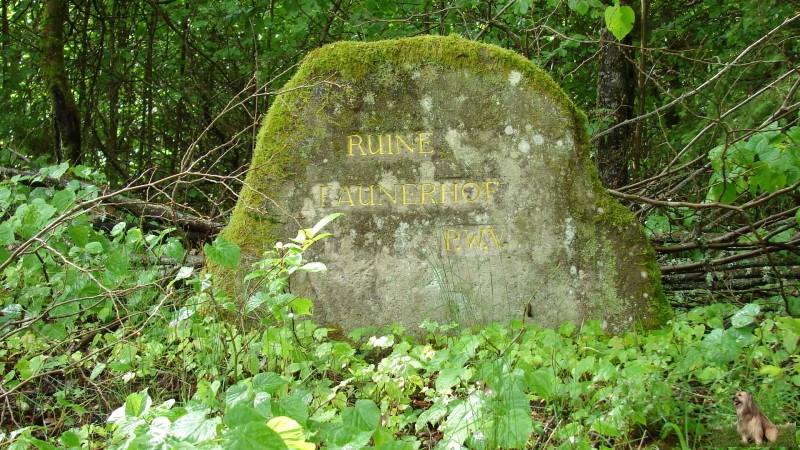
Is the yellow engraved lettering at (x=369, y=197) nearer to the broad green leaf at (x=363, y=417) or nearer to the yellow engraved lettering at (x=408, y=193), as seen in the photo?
the yellow engraved lettering at (x=408, y=193)

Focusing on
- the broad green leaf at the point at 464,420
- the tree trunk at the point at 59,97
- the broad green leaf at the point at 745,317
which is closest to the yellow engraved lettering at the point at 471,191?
the broad green leaf at the point at 745,317

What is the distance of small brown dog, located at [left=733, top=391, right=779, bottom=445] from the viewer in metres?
2.36

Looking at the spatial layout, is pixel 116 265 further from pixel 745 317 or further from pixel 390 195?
pixel 745 317

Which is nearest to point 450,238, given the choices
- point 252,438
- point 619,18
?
point 619,18

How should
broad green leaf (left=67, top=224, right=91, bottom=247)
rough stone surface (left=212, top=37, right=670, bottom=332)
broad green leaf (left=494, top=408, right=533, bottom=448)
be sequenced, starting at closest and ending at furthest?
1. broad green leaf (left=494, top=408, right=533, bottom=448)
2. broad green leaf (left=67, top=224, right=91, bottom=247)
3. rough stone surface (left=212, top=37, right=670, bottom=332)

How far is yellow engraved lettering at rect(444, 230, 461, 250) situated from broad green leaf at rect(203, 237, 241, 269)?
1.57 metres

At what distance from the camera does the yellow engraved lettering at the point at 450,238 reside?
165 inches

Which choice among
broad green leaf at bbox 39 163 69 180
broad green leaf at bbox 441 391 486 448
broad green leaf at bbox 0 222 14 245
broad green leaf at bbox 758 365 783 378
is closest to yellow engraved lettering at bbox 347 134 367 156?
broad green leaf at bbox 39 163 69 180

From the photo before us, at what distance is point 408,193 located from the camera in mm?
4230

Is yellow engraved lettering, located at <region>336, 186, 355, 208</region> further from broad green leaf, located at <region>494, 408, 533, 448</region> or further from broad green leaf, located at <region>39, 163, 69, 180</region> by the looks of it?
broad green leaf, located at <region>494, 408, 533, 448</region>

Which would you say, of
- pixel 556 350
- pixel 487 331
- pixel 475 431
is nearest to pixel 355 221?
pixel 487 331

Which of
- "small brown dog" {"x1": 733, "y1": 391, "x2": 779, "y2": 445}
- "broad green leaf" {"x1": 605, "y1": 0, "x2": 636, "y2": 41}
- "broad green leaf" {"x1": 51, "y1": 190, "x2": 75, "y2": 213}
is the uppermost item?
"broad green leaf" {"x1": 605, "y1": 0, "x2": 636, "y2": 41}

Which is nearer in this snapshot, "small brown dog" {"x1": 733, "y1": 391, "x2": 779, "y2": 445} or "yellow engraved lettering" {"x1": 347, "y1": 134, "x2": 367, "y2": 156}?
"small brown dog" {"x1": 733, "y1": 391, "x2": 779, "y2": 445}

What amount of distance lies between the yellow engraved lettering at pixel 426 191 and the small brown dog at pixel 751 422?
218 centimetres
